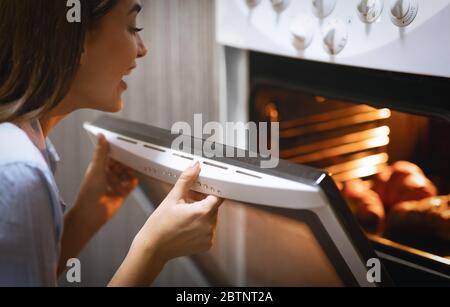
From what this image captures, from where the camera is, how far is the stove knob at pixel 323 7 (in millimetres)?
875

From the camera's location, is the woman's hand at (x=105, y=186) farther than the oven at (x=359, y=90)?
Yes

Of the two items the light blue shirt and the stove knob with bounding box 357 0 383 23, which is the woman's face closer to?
the light blue shirt

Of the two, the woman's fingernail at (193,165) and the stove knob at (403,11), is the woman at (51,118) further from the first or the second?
the stove knob at (403,11)

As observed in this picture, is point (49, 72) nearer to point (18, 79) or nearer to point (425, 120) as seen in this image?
point (18, 79)

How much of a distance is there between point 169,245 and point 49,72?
29 centimetres

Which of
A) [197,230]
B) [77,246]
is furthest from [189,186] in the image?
[77,246]

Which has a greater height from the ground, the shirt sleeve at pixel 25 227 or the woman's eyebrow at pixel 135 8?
the woman's eyebrow at pixel 135 8

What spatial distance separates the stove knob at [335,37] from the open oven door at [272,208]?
0.71ft

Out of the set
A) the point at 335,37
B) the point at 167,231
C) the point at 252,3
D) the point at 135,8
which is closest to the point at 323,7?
the point at 335,37

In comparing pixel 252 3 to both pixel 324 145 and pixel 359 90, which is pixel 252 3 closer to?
pixel 359 90

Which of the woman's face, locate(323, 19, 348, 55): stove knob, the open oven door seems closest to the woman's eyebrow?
Result: the woman's face

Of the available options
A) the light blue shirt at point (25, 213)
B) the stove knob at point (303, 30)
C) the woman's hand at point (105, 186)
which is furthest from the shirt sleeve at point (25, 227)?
the stove knob at point (303, 30)

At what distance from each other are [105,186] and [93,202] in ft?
0.12

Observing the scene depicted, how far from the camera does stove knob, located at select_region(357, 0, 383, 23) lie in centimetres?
82
